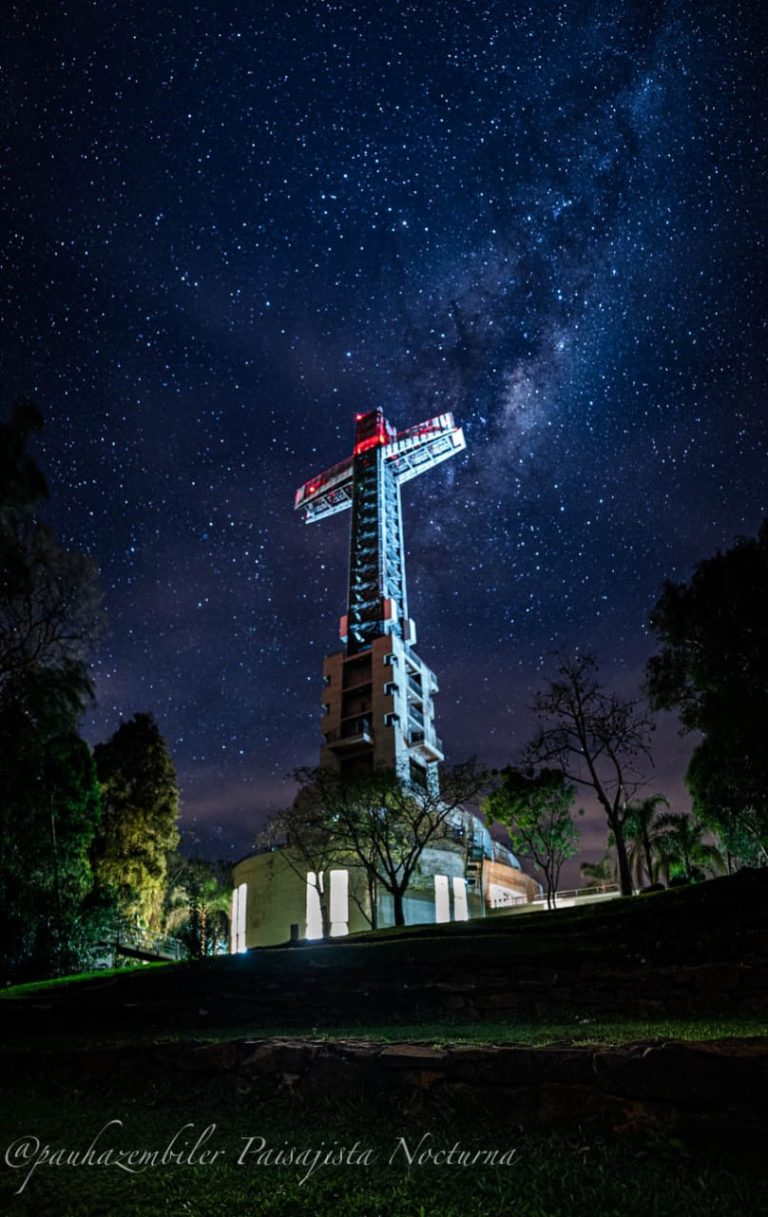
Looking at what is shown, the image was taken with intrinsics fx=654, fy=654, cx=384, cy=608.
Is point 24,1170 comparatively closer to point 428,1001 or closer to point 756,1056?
point 756,1056

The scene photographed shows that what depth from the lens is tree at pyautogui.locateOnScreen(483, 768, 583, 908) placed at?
41.1 m

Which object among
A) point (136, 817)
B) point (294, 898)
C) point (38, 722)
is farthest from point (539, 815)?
point (38, 722)

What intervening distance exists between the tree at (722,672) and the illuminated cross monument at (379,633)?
21.0m

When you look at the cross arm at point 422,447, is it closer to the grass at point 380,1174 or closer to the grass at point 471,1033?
the grass at point 471,1033

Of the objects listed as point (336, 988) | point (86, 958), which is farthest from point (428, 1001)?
point (86, 958)

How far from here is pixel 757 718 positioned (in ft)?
78.5

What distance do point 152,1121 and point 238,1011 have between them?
8.30 m

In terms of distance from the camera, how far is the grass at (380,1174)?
13.8 ft

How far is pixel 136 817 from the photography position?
42281mm

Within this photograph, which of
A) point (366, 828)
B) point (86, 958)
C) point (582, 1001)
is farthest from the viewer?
point (366, 828)

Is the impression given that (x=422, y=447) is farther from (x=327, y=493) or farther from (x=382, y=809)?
(x=382, y=809)

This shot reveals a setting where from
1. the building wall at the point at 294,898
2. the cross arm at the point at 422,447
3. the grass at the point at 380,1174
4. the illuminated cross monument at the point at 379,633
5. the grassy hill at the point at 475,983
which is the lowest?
the grass at the point at 380,1174

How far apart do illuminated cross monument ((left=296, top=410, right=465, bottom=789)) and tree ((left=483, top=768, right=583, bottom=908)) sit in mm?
5753

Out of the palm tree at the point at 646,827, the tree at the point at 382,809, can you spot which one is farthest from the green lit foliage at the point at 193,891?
the palm tree at the point at 646,827
